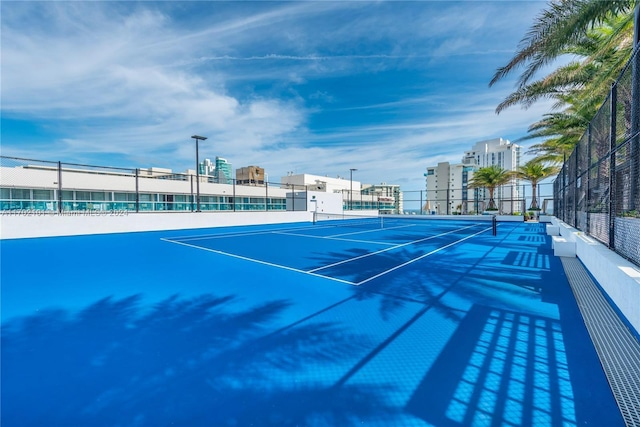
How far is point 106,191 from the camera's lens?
80.3 ft

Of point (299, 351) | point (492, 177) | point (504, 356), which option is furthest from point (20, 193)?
point (492, 177)

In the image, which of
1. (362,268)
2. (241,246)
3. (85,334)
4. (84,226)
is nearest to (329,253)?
(362,268)

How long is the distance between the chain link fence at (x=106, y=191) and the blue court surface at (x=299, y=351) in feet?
37.8

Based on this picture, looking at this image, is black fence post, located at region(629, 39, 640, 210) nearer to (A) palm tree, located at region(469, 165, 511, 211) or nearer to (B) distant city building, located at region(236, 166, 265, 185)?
(A) palm tree, located at region(469, 165, 511, 211)

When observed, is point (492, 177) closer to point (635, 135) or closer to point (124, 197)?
point (635, 135)

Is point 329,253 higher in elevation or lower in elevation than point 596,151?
lower

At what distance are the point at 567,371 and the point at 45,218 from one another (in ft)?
61.3

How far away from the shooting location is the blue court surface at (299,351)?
226 centimetres

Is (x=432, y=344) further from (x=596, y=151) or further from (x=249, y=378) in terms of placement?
(x=596, y=151)

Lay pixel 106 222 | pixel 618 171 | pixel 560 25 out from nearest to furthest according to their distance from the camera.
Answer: pixel 618 171 → pixel 560 25 → pixel 106 222

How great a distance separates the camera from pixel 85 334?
355 centimetres

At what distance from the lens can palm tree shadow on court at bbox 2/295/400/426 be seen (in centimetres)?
222

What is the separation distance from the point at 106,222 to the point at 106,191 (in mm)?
11826

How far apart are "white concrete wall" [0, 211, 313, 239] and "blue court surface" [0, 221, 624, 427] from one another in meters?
9.07
